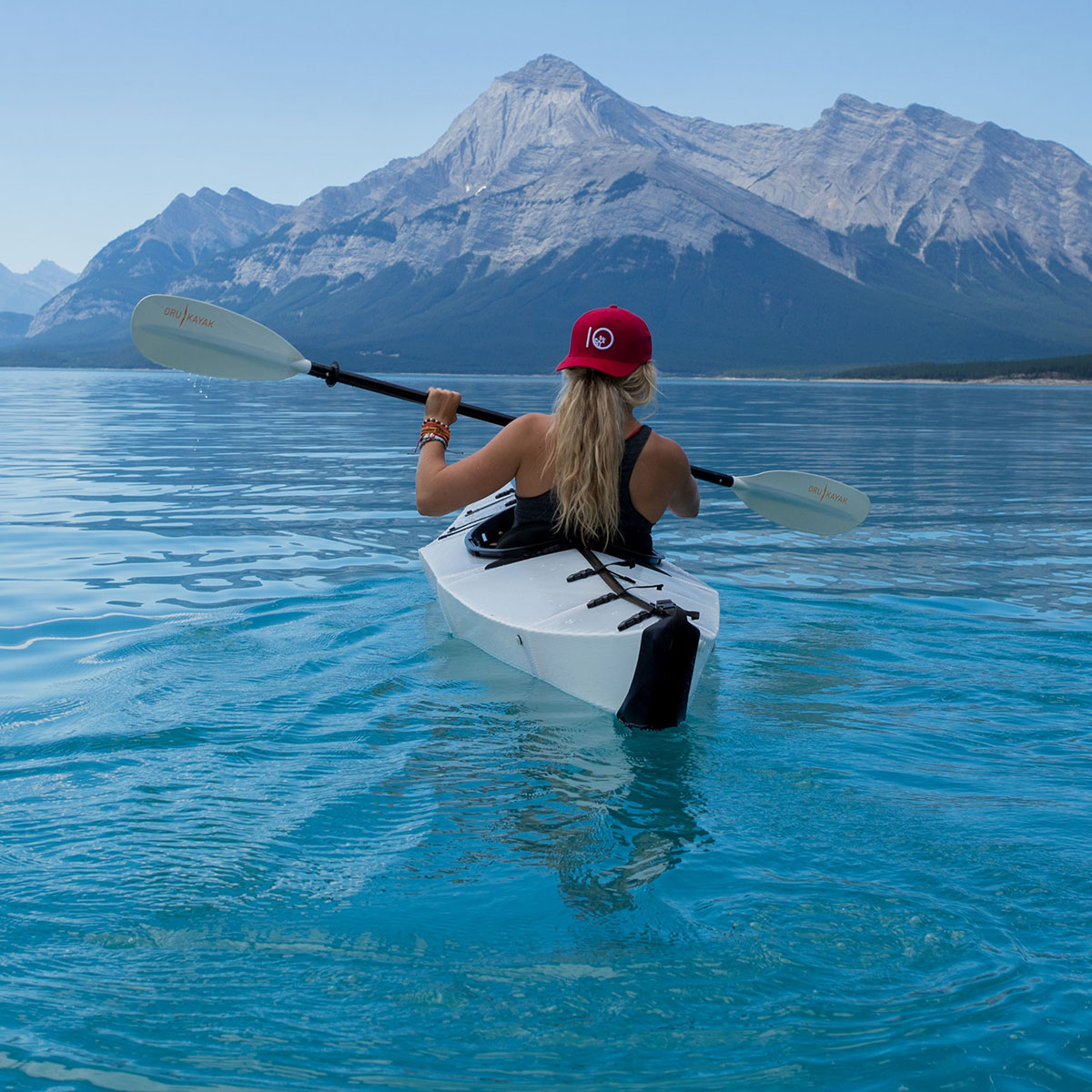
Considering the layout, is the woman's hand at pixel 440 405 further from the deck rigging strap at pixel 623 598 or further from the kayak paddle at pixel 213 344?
the kayak paddle at pixel 213 344

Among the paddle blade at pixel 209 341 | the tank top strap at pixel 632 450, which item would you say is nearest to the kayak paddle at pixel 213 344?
the paddle blade at pixel 209 341

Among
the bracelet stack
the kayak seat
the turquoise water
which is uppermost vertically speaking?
the bracelet stack

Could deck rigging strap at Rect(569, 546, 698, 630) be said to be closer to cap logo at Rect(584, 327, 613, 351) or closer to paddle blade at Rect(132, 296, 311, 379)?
cap logo at Rect(584, 327, 613, 351)

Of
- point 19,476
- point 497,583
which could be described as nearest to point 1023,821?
point 497,583

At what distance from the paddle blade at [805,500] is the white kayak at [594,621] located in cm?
247

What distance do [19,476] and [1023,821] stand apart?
59.0ft

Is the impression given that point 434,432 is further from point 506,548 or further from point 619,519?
point 619,519

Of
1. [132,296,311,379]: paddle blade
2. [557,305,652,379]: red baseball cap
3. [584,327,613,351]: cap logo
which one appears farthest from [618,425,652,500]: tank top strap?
[132,296,311,379]: paddle blade

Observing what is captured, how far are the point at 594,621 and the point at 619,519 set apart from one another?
0.73m

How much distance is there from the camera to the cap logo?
17.6 feet

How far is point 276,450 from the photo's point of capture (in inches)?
984

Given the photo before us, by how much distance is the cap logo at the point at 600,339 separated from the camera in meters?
5.35

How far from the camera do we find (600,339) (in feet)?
17.6

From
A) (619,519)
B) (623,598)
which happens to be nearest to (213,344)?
(619,519)
